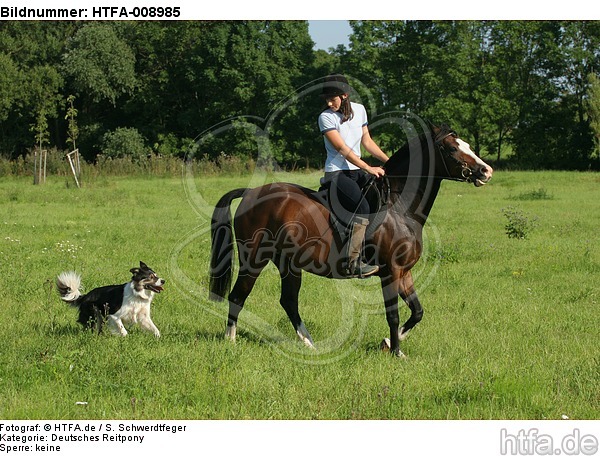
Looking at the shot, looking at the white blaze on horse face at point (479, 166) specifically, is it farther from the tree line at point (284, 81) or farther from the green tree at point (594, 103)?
the green tree at point (594, 103)

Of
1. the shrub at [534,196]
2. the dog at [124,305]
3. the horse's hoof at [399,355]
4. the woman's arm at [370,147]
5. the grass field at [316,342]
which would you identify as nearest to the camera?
the grass field at [316,342]

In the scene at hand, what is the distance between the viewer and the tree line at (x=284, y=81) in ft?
161

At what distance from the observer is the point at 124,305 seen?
821 cm

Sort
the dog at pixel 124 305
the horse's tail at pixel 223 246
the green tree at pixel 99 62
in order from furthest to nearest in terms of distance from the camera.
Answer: the green tree at pixel 99 62 → the horse's tail at pixel 223 246 → the dog at pixel 124 305

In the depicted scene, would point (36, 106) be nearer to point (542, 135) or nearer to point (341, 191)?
point (542, 135)

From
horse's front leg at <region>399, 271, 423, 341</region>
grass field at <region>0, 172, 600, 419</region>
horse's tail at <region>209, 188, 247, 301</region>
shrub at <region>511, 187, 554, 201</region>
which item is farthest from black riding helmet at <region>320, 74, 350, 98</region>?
shrub at <region>511, 187, 554, 201</region>

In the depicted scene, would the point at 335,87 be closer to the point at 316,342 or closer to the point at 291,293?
the point at 291,293

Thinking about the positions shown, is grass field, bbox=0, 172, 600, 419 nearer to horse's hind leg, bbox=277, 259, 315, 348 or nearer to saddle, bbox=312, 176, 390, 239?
horse's hind leg, bbox=277, 259, 315, 348

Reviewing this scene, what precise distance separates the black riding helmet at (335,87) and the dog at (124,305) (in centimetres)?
300

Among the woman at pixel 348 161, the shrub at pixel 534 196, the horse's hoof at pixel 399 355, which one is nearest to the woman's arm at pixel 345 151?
the woman at pixel 348 161

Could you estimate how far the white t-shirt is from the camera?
802 centimetres

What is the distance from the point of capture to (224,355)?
7492 mm

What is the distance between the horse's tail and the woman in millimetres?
1409
